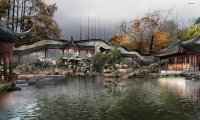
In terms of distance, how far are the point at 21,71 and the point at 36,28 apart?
59.8ft

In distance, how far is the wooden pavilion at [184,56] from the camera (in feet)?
222

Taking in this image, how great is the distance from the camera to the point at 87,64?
70562 mm

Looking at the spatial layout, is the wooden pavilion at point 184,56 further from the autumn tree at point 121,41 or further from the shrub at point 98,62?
the autumn tree at point 121,41

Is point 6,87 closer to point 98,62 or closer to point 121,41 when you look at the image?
point 98,62

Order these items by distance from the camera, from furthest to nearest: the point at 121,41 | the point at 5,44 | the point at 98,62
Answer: the point at 121,41 → the point at 98,62 → the point at 5,44

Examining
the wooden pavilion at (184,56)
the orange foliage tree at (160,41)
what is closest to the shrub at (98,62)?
the wooden pavilion at (184,56)

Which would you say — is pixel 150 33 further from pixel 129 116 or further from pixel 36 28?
pixel 129 116

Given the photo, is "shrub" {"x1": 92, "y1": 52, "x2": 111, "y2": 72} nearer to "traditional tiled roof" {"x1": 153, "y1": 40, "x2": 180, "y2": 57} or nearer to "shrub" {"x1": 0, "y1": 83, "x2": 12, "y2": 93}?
"traditional tiled roof" {"x1": 153, "y1": 40, "x2": 180, "y2": 57}

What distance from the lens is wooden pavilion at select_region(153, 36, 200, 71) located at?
67.8 meters

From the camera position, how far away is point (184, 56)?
71.6 metres

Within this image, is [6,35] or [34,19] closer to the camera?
[6,35]

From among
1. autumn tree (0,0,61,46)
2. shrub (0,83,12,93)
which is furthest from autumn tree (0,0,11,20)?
shrub (0,83,12,93)

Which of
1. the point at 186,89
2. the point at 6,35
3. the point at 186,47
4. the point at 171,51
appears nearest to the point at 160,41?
the point at 171,51

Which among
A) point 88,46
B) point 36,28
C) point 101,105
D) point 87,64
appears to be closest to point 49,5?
point 36,28
